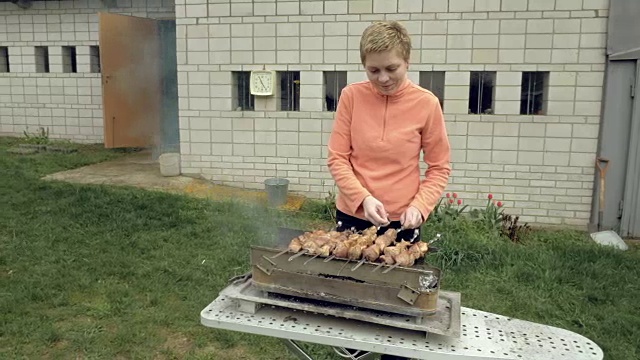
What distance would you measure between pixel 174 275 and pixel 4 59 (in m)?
9.81

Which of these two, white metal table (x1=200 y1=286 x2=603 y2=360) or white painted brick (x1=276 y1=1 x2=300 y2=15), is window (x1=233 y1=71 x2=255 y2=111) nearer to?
white painted brick (x1=276 y1=1 x2=300 y2=15)

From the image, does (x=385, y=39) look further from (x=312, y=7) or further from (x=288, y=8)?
(x=288, y=8)

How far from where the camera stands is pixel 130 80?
10102 millimetres

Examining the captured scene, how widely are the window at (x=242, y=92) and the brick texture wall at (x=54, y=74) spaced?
15.4 feet

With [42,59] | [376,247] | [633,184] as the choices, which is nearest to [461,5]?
[633,184]

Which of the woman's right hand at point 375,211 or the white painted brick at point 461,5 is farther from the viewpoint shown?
the white painted brick at point 461,5

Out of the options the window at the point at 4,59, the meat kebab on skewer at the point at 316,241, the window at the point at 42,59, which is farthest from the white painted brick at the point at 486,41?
the window at the point at 4,59

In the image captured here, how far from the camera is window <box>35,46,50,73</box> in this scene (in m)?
12.0

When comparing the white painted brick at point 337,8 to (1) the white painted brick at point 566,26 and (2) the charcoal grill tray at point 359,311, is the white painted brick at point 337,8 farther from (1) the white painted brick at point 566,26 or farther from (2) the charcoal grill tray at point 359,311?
(2) the charcoal grill tray at point 359,311

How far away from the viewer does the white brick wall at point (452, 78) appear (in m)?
6.95

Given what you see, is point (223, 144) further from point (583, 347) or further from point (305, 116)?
point (583, 347)

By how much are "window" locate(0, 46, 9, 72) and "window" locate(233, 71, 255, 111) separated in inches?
276

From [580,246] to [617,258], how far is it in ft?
1.49

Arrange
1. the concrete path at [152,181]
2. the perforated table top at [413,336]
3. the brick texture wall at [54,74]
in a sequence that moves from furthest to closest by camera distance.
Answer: the brick texture wall at [54,74] → the concrete path at [152,181] → the perforated table top at [413,336]
